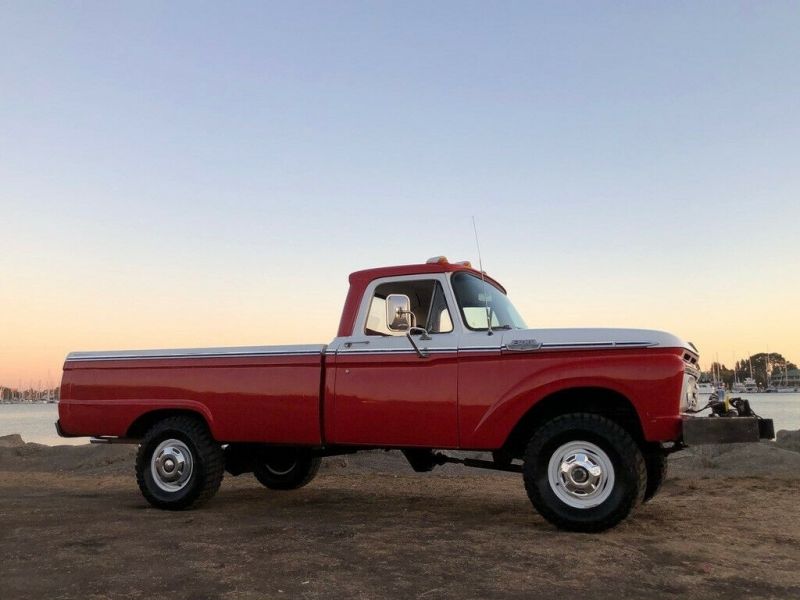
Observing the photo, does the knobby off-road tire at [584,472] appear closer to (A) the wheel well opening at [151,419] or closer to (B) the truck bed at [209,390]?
(B) the truck bed at [209,390]

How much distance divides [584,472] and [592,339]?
107cm

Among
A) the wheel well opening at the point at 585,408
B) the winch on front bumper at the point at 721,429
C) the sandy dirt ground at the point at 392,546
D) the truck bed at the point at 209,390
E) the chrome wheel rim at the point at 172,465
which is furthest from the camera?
the chrome wheel rim at the point at 172,465

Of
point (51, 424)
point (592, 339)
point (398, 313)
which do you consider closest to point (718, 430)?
point (592, 339)

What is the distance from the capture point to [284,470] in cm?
900

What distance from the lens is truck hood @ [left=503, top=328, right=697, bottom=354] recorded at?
223 inches

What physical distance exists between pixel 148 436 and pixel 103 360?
1.03m

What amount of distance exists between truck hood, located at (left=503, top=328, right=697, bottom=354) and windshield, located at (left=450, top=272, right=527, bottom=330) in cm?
50

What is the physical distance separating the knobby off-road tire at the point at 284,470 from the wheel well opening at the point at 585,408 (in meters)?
3.53

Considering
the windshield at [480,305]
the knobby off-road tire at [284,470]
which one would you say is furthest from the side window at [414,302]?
the knobby off-road tire at [284,470]

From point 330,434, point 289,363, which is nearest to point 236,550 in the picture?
point 330,434

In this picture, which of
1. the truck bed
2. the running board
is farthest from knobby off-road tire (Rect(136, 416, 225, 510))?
the running board

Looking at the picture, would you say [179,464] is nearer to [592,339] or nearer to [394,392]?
[394,392]

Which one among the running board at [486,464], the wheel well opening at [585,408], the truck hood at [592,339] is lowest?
the running board at [486,464]

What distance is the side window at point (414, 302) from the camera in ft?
21.5
